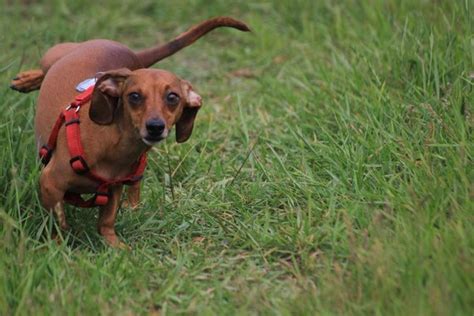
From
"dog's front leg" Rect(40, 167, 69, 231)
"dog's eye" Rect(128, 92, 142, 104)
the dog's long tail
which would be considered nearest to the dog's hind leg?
the dog's long tail

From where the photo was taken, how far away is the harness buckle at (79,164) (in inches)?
136

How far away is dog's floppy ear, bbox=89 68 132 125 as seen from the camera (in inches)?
134

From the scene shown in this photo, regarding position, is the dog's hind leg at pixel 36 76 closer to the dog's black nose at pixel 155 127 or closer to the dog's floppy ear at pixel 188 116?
the dog's floppy ear at pixel 188 116

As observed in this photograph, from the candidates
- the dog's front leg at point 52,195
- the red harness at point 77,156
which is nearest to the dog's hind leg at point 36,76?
the red harness at point 77,156

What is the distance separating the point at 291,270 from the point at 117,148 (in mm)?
725

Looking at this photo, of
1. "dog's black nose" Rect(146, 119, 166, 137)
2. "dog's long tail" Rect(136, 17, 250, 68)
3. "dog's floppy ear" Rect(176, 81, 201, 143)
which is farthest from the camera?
"dog's long tail" Rect(136, 17, 250, 68)

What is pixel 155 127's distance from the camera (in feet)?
10.8

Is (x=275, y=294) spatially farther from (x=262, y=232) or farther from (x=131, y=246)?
(x=131, y=246)

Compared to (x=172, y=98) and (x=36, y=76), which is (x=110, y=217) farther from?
(x=36, y=76)

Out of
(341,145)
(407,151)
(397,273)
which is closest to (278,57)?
(341,145)

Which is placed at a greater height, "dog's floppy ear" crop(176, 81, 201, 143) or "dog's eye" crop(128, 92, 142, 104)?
"dog's eye" crop(128, 92, 142, 104)

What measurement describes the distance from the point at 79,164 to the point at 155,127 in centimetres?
33

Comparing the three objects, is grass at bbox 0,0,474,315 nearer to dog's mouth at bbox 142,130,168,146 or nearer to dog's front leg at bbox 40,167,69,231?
dog's front leg at bbox 40,167,69,231

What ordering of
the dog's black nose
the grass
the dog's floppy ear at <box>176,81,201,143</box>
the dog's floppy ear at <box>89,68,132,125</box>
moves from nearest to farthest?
the grass < the dog's black nose < the dog's floppy ear at <box>89,68,132,125</box> < the dog's floppy ear at <box>176,81,201,143</box>
